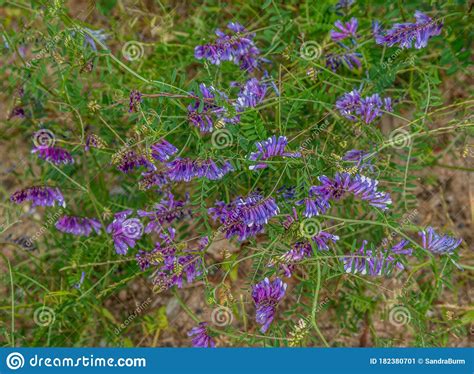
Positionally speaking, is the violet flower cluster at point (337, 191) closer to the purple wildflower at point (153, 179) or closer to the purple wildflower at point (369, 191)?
the purple wildflower at point (369, 191)

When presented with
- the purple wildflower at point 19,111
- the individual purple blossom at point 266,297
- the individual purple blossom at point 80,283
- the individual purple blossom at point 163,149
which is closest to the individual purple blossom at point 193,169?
the individual purple blossom at point 163,149

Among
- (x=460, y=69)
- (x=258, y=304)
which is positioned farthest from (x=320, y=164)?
(x=460, y=69)

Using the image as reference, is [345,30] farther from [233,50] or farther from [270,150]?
[270,150]

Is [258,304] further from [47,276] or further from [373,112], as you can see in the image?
[47,276]

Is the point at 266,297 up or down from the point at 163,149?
down

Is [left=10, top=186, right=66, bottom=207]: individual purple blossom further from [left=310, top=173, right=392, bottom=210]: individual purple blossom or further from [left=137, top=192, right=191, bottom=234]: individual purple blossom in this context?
[left=310, top=173, right=392, bottom=210]: individual purple blossom

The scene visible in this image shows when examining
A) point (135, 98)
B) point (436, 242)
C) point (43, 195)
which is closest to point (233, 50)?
point (135, 98)
